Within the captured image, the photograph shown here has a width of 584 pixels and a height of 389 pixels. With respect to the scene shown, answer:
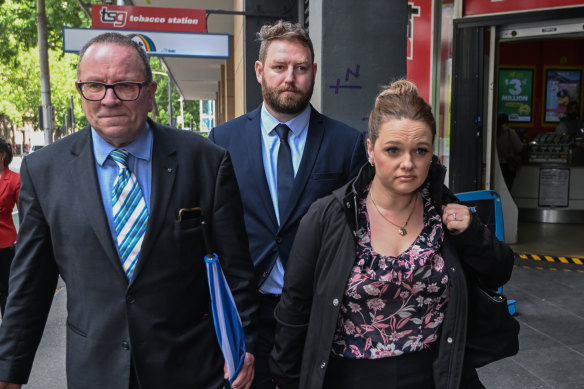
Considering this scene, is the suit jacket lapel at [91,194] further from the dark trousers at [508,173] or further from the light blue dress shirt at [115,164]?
the dark trousers at [508,173]

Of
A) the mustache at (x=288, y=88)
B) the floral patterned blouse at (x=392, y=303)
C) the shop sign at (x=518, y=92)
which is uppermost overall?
the shop sign at (x=518, y=92)

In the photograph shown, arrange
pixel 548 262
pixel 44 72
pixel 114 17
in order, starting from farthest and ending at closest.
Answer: pixel 44 72, pixel 114 17, pixel 548 262

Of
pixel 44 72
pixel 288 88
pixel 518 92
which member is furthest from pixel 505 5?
pixel 44 72

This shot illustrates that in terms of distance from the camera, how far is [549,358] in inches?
184

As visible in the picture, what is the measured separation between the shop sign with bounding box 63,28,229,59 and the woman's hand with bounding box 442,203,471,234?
329 inches

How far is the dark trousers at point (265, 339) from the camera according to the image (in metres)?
2.69

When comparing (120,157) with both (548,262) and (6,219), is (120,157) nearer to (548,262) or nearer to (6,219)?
A: (6,219)

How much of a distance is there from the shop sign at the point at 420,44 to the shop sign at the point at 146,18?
3.68 m

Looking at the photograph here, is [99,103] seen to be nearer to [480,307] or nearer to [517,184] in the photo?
[480,307]

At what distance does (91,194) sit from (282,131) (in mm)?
1052

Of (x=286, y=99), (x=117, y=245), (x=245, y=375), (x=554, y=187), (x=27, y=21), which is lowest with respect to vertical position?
(x=554, y=187)

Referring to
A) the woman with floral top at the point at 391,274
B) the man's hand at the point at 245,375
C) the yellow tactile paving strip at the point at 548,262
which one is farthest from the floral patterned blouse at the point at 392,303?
the yellow tactile paving strip at the point at 548,262

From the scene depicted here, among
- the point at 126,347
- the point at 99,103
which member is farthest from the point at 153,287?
the point at 99,103

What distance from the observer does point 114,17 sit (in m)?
9.83
